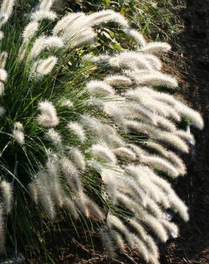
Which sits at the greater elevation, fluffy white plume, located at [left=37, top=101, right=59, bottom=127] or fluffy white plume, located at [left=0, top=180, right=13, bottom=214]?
fluffy white plume, located at [left=37, top=101, right=59, bottom=127]

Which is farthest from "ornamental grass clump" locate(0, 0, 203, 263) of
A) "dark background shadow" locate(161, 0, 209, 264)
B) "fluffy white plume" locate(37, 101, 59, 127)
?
"dark background shadow" locate(161, 0, 209, 264)

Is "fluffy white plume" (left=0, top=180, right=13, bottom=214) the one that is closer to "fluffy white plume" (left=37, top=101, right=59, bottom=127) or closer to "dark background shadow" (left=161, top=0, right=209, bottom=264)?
"fluffy white plume" (left=37, top=101, right=59, bottom=127)

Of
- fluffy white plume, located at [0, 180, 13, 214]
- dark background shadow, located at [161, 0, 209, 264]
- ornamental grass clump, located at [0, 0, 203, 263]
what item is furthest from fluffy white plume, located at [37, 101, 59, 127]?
dark background shadow, located at [161, 0, 209, 264]

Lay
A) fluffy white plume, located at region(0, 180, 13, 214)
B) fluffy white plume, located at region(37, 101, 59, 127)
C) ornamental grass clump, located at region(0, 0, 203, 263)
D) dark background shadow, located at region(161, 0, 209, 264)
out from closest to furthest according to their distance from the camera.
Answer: fluffy white plume, located at region(0, 180, 13, 214)
fluffy white plume, located at region(37, 101, 59, 127)
ornamental grass clump, located at region(0, 0, 203, 263)
dark background shadow, located at region(161, 0, 209, 264)

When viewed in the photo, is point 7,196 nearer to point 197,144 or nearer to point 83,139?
point 83,139

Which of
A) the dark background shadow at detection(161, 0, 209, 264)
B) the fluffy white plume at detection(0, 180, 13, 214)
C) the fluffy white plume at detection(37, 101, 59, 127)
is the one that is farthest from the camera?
the dark background shadow at detection(161, 0, 209, 264)

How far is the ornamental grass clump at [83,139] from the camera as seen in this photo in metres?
2.91

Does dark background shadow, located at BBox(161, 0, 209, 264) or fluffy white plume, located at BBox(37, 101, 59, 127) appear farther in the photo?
dark background shadow, located at BBox(161, 0, 209, 264)

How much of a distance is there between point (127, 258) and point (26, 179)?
87cm

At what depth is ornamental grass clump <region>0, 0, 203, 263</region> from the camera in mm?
2908

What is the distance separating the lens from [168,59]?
19.2ft

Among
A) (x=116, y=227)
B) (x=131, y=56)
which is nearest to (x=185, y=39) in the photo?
(x=131, y=56)

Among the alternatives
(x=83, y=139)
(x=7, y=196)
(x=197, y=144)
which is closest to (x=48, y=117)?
(x=83, y=139)

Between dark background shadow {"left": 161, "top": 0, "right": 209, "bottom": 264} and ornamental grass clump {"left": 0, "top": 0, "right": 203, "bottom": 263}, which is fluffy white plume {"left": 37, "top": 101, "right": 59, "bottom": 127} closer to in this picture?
ornamental grass clump {"left": 0, "top": 0, "right": 203, "bottom": 263}
